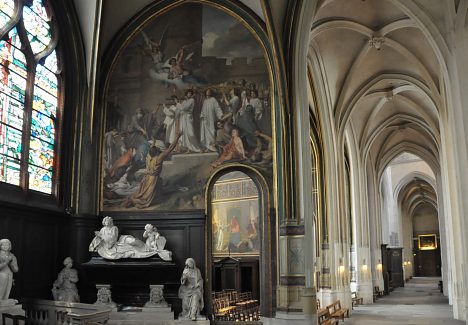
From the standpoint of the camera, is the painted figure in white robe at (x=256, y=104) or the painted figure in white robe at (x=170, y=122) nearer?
the painted figure in white robe at (x=256, y=104)

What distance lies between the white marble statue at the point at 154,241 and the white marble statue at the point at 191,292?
639 millimetres

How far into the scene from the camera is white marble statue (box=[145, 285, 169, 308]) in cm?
1303

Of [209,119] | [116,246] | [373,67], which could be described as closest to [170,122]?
[209,119]

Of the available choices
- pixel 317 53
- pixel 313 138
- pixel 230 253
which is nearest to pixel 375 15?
pixel 317 53

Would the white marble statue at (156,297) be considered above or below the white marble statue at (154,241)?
below

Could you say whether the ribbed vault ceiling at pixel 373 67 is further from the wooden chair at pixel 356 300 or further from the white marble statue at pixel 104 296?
the white marble statue at pixel 104 296

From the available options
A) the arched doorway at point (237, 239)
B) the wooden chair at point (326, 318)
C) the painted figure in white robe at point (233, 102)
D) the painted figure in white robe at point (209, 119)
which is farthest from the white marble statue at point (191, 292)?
the arched doorway at point (237, 239)

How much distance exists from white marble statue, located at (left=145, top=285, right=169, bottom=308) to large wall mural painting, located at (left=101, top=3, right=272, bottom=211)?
216 centimetres

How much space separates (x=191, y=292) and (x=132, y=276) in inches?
62.7

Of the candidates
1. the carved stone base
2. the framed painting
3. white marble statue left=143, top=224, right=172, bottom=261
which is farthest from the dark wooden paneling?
the framed painting

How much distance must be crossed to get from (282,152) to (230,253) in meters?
8.95

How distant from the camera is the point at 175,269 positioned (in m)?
13.2

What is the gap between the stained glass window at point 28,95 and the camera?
11922mm

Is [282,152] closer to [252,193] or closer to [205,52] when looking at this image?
[205,52]
